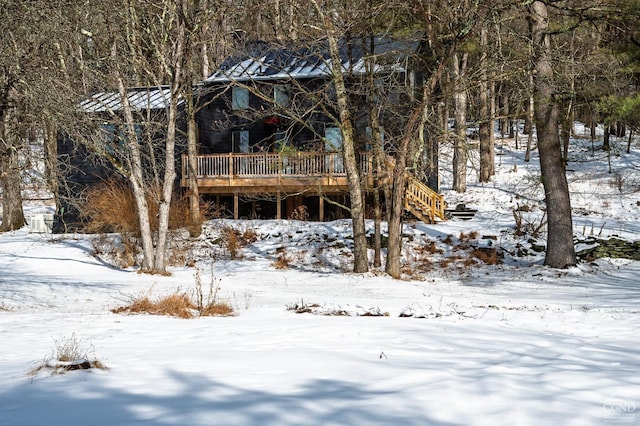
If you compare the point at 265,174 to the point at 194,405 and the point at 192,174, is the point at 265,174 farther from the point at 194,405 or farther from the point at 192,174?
the point at 194,405

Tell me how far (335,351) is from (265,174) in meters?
19.3

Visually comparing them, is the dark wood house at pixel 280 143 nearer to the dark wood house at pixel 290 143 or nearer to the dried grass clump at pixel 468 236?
the dark wood house at pixel 290 143

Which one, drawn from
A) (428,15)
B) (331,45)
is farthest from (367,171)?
(428,15)

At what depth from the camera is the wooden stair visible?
2366cm

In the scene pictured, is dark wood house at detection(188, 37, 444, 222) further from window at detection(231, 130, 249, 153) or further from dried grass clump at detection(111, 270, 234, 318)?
dried grass clump at detection(111, 270, 234, 318)

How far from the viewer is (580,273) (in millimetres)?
17078

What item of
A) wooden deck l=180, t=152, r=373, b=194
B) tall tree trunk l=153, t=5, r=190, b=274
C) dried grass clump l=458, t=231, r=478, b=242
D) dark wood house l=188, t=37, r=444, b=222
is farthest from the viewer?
wooden deck l=180, t=152, r=373, b=194

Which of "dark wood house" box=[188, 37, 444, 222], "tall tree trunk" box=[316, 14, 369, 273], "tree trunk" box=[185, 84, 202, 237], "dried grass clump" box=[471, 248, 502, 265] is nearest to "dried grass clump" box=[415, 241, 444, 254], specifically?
"dried grass clump" box=[471, 248, 502, 265]

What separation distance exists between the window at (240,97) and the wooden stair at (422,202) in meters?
8.99

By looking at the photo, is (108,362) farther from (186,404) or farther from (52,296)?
(52,296)

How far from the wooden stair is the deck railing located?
6.30 ft

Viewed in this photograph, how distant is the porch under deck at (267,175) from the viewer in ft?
79.9

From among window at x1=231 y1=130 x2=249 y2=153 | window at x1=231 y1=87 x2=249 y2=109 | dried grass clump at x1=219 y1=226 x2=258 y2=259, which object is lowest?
dried grass clump at x1=219 y1=226 x2=258 y2=259

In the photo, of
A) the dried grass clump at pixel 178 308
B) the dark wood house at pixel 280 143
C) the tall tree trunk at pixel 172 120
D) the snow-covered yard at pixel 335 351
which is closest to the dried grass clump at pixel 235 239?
the dark wood house at pixel 280 143
